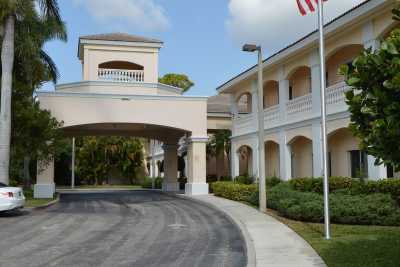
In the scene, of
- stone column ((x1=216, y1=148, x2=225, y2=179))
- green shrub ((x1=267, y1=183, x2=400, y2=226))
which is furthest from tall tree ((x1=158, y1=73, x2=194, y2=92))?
green shrub ((x1=267, y1=183, x2=400, y2=226))

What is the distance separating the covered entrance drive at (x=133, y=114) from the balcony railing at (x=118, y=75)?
3.03 ft

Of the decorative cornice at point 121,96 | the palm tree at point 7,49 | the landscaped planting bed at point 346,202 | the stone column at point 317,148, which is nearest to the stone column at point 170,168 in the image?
the decorative cornice at point 121,96

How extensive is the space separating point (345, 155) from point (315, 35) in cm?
533

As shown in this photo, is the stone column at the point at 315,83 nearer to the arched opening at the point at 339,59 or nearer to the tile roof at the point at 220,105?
the arched opening at the point at 339,59

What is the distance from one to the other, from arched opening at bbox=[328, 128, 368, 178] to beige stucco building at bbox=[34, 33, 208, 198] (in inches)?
357

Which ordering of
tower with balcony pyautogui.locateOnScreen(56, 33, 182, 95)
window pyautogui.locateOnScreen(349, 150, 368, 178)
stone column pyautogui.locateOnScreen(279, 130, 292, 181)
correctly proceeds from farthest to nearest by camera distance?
tower with balcony pyautogui.locateOnScreen(56, 33, 182, 95), stone column pyautogui.locateOnScreen(279, 130, 292, 181), window pyautogui.locateOnScreen(349, 150, 368, 178)

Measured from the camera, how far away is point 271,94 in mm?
29562

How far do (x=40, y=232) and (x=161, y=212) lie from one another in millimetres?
6600

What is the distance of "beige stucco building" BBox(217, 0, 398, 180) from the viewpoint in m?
18.3

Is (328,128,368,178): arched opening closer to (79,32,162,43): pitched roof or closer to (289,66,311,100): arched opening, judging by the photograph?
(289,66,311,100): arched opening

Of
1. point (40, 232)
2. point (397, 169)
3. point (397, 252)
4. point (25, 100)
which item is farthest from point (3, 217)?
point (397, 169)

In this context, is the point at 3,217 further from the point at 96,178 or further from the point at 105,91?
the point at 96,178

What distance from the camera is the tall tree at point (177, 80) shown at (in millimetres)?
55312

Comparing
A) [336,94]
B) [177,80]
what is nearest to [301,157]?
[336,94]
